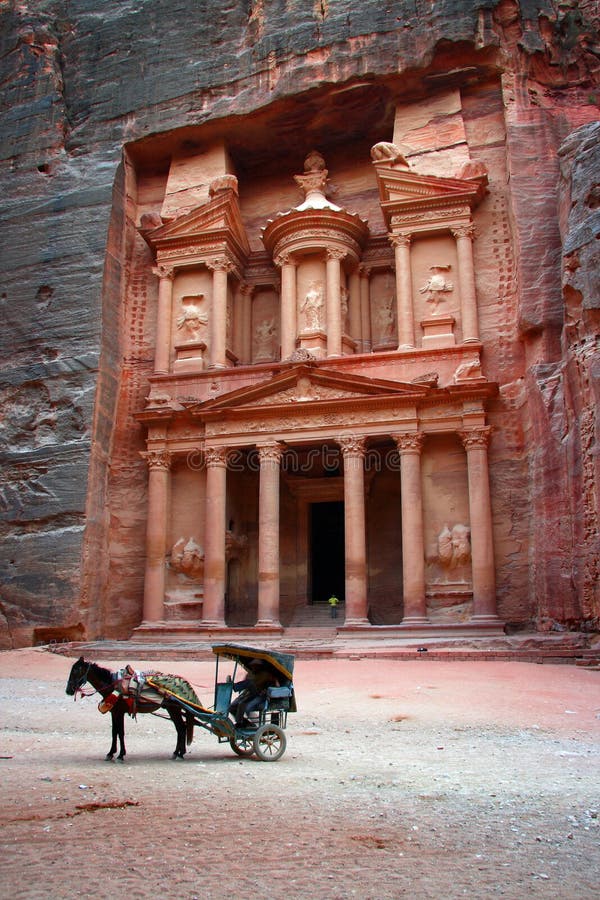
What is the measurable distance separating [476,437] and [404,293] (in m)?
4.97

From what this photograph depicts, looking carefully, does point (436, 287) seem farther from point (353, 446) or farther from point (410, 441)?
point (353, 446)

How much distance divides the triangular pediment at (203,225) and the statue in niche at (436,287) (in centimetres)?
642

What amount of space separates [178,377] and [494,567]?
10633 millimetres

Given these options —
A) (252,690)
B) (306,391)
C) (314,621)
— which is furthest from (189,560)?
(252,690)

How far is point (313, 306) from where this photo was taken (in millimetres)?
23938

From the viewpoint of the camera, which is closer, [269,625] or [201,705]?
[201,705]

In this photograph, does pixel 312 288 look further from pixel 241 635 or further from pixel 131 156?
pixel 241 635

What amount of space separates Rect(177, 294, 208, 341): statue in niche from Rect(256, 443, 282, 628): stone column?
485cm

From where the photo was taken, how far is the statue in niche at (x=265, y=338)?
25797mm

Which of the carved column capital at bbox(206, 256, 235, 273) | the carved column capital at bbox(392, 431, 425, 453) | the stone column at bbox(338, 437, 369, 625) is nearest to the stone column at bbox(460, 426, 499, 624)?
the carved column capital at bbox(392, 431, 425, 453)

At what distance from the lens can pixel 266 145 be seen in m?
26.5

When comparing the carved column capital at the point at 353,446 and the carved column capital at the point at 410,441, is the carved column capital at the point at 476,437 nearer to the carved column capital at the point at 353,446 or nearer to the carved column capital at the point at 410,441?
the carved column capital at the point at 410,441

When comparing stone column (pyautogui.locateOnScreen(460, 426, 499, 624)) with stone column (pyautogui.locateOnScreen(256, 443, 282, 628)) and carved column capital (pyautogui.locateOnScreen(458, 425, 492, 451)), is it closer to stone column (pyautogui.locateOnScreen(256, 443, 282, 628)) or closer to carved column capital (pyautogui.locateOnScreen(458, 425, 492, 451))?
carved column capital (pyautogui.locateOnScreen(458, 425, 492, 451))

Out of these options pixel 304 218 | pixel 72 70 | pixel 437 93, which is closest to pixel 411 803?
pixel 304 218
